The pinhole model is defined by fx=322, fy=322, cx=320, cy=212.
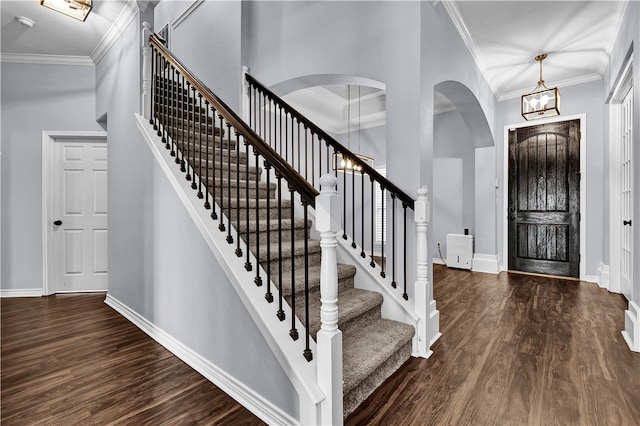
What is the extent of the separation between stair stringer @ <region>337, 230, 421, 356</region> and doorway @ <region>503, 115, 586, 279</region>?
3.69m

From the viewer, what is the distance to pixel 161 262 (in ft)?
8.67

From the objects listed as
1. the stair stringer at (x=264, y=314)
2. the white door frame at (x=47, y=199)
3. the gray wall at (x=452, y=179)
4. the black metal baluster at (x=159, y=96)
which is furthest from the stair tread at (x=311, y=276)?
the white door frame at (x=47, y=199)

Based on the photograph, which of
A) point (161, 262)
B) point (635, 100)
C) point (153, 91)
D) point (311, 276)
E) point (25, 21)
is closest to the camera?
point (311, 276)

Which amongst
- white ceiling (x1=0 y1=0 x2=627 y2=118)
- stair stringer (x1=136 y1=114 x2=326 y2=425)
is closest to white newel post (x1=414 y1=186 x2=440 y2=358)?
stair stringer (x1=136 y1=114 x2=326 y2=425)

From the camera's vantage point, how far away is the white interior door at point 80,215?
426 cm

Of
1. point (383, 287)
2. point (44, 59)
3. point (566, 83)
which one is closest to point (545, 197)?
point (566, 83)

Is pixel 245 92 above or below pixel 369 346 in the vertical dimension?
above

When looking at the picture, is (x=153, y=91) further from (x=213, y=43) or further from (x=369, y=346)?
(x=369, y=346)

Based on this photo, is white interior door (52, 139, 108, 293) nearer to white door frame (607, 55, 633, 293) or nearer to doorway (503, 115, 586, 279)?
doorway (503, 115, 586, 279)

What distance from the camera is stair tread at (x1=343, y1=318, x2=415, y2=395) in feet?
6.00


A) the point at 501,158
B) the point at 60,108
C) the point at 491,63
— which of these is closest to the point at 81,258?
the point at 60,108

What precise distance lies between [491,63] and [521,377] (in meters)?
3.88

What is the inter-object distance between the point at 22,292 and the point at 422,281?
4.87 meters

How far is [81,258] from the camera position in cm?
431
